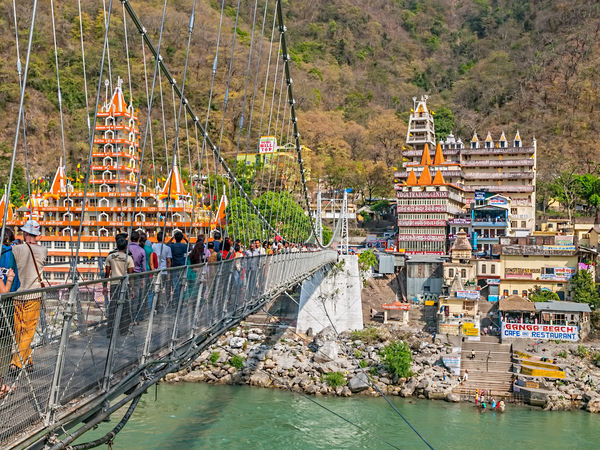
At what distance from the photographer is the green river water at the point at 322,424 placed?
1091cm

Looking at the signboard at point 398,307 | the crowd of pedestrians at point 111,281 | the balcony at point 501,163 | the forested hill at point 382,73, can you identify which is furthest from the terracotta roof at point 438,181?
the crowd of pedestrians at point 111,281

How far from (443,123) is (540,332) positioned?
2268 centimetres

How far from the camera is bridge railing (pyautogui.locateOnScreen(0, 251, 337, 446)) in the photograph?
269 centimetres

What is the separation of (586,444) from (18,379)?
10.9m

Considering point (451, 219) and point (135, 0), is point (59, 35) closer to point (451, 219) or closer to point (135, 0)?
point (135, 0)

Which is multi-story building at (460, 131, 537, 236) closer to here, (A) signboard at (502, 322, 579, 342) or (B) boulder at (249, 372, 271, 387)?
(A) signboard at (502, 322, 579, 342)

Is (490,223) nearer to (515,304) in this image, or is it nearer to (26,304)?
(515,304)

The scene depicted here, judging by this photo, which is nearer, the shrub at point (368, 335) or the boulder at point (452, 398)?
the boulder at point (452, 398)

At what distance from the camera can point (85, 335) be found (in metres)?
3.24

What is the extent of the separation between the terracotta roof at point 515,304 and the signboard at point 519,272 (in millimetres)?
1779

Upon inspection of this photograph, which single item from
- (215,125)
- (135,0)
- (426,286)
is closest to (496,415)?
(426,286)

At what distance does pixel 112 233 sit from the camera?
19469mm

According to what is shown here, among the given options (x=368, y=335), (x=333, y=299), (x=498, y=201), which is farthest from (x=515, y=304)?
(x=498, y=201)

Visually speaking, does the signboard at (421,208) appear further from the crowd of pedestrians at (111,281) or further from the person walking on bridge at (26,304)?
the person walking on bridge at (26,304)
